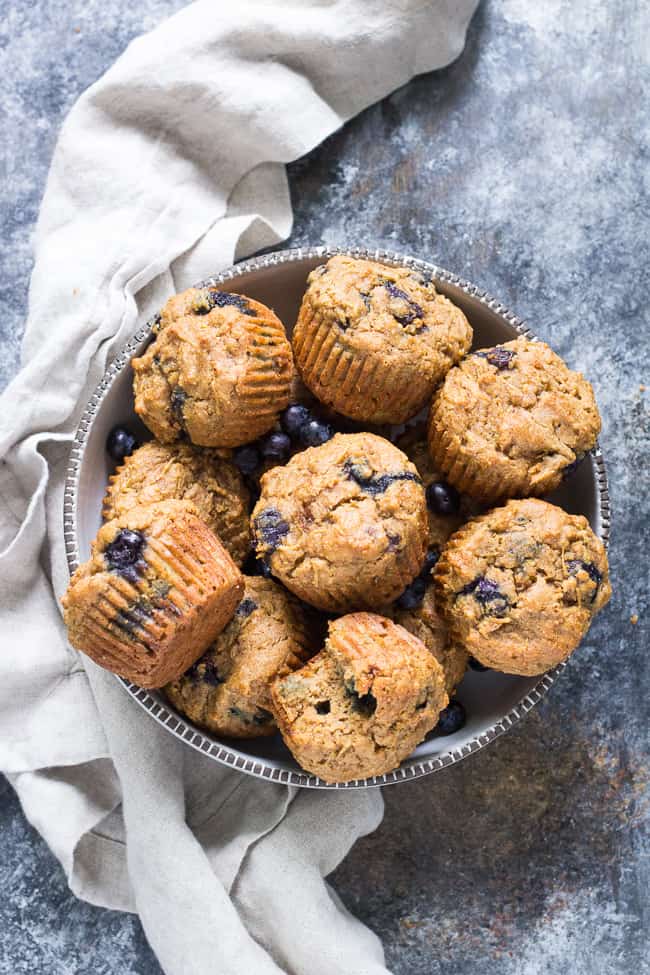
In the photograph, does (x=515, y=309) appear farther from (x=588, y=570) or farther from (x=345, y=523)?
(x=345, y=523)

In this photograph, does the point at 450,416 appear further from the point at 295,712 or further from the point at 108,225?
the point at 108,225

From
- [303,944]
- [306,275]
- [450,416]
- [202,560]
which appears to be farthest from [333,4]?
[303,944]

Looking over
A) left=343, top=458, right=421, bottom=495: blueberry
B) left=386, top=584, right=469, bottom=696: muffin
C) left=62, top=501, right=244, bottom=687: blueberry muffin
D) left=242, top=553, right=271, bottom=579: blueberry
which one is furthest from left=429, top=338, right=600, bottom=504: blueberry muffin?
left=62, top=501, right=244, bottom=687: blueberry muffin

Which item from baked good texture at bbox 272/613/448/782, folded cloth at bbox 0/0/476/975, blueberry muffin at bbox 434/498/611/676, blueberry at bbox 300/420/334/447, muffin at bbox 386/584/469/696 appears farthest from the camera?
folded cloth at bbox 0/0/476/975

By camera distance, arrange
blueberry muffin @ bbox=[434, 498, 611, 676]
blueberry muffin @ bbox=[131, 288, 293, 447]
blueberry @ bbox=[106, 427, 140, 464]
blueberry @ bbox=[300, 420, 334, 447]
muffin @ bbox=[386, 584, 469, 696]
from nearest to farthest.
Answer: blueberry muffin @ bbox=[434, 498, 611, 676], blueberry muffin @ bbox=[131, 288, 293, 447], muffin @ bbox=[386, 584, 469, 696], blueberry @ bbox=[300, 420, 334, 447], blueberry @ bbox=[106, 427, 140, 464]

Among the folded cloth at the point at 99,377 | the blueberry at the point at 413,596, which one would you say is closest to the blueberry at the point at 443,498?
the blueberry at the point at 413,596

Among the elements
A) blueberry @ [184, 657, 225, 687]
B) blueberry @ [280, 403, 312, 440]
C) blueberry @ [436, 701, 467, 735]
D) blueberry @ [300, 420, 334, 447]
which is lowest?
blueberry @ [436, 701, 467, 735]

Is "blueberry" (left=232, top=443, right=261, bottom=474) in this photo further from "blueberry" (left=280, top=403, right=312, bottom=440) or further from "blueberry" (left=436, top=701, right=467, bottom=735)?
"blueberry" (left=436, top=701, right=467, bottom=735)
